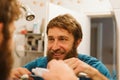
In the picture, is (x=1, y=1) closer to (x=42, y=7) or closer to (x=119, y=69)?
(x=119, y=69)

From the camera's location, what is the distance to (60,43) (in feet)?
3.92

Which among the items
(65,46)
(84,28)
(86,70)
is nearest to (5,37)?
(86,70)

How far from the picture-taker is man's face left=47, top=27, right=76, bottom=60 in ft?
3.86

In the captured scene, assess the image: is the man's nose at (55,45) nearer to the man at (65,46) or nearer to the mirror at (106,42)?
the man at (65,46)

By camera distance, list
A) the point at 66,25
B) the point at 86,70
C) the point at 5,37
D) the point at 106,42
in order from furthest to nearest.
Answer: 1. the point at 106,42
2. the point at 66,25
3. the point at 86,70
4. the point at 5,37

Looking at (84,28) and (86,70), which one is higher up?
(84,28)

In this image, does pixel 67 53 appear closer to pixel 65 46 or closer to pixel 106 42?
pixel 65 46

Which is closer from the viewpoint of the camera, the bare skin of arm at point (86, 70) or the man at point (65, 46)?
the bare skin of arm at point (86, 70)

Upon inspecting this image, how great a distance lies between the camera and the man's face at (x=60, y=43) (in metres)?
1.18

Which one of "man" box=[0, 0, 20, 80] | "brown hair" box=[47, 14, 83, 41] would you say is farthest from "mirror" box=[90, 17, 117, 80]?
"man" box=[0, 0, 20, 80]

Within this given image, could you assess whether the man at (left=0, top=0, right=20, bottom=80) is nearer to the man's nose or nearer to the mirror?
the man's nose

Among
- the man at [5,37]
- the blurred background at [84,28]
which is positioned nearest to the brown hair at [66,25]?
the blurred background at [84,28]

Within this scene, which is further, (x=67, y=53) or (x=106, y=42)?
(x=106, y=42)

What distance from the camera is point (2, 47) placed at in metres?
0.43
